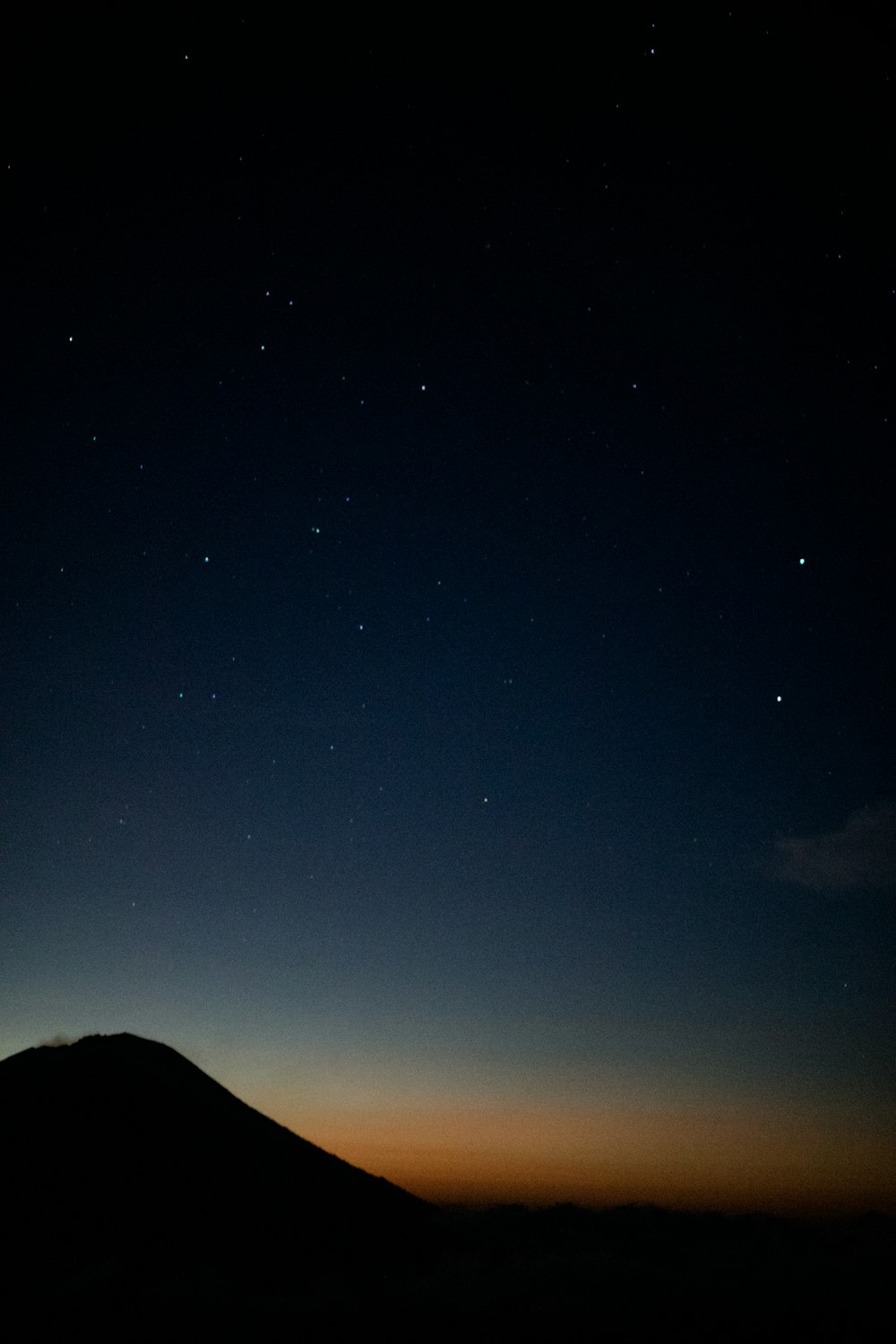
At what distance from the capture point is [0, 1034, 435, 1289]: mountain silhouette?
55875 millimetres

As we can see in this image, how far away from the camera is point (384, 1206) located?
71.5 meters

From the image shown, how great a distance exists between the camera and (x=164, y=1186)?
205 ft

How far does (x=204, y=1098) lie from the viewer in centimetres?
7625

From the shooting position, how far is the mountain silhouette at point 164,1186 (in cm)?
5588

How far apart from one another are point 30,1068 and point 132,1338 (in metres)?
22.9

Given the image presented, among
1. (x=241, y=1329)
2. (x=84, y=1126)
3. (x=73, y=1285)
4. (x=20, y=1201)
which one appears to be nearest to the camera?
(x=73, y=1285)

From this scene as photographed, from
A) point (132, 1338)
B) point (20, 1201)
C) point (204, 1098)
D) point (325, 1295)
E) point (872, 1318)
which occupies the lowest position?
point (872, 1318)

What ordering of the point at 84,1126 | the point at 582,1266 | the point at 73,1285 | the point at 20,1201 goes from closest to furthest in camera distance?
the point at 73,1285 < the point at 20,1201 < the point at 84,1126 < the point at 582,1266

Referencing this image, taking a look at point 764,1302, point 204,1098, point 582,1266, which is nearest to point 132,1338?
point 204,1098

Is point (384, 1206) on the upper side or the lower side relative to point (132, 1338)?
upper

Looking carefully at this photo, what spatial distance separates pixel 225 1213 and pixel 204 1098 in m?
15.5

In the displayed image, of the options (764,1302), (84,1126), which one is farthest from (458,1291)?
(764,1302)

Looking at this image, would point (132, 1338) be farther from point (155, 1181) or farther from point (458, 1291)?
point (458, 1291)

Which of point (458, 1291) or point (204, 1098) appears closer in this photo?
point (458, 1291)
